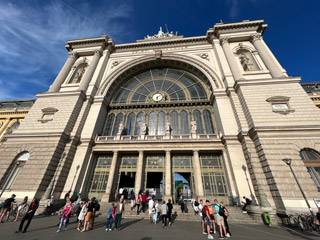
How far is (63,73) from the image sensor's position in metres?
24.0

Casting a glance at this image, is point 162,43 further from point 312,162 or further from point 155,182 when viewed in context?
point 312,162

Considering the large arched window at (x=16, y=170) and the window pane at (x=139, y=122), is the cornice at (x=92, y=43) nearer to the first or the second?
the window pane at (x=139, y=122)

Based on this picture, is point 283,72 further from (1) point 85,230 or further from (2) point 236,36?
(1) point 85,230

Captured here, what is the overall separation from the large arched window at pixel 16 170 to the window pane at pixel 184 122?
64.3 ft

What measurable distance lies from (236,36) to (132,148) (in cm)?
2603

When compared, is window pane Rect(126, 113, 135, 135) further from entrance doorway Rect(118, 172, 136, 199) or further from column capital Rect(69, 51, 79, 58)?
column capital Rect(69, 51, 79, 58)

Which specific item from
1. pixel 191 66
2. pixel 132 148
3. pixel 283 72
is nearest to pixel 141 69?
pixel 191 66

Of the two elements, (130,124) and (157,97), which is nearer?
(130,124)

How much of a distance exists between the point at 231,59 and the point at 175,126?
44.5ft

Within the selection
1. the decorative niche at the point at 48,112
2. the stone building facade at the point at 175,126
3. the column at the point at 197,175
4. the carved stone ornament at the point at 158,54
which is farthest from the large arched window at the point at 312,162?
the decorative niche at the point at 48,112

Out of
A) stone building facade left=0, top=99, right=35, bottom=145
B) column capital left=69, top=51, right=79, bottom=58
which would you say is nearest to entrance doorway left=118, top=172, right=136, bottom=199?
column capital left=69, top=51, right=79, bottom=58

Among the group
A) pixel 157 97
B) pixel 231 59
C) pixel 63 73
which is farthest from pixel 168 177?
pixel 63 73

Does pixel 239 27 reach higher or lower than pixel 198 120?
higher

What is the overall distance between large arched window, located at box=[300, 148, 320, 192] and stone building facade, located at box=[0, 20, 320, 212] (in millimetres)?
93
